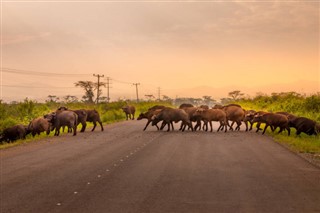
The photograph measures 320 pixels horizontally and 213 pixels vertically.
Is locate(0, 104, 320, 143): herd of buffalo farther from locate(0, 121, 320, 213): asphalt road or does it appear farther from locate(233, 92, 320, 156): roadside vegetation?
locate(0, 121, 320, 213): asphalt road

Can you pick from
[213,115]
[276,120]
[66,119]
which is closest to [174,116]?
[213,115]

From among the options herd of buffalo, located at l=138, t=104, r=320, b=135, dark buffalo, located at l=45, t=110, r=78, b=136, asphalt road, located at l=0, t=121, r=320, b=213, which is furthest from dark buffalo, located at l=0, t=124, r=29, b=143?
herd of buffalo, located at l=138, t=104, r=320, b=135

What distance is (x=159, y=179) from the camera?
10.9m

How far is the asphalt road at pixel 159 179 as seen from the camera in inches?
328

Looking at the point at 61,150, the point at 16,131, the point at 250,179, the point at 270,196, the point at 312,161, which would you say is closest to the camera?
the point at 270,196

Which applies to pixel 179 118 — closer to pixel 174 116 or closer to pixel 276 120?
pixel 174 116

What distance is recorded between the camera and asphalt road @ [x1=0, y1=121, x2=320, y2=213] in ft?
27.3

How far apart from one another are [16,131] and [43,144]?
583cm

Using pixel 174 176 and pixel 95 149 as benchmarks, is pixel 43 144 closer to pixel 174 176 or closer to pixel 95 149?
pixel 95 149

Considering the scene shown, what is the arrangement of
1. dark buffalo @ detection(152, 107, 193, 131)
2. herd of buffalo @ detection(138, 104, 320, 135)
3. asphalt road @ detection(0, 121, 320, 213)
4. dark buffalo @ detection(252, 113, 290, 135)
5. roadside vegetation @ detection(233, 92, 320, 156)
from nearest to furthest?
asphalt road @ detection(0, 121, 320, 213) < roadside vegetation @ detection(233, 92, 320, 156) < herd of buffalo @ detection(138, 104, 320, 135) < dark buffalo @ detection(252, 113, 290, 135) < dark buffalo @ detection(152, 107, 193, 131)

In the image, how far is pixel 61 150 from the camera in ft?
57.0

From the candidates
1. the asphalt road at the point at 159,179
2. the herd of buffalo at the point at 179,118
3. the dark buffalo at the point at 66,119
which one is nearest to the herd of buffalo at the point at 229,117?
the herd of buffalo at the point at 179,118

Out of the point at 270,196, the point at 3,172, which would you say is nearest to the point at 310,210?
the point at 270,196

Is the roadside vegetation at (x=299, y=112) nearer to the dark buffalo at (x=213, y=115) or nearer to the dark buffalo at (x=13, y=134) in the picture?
the dark buffalo at (x=213, y=115)
